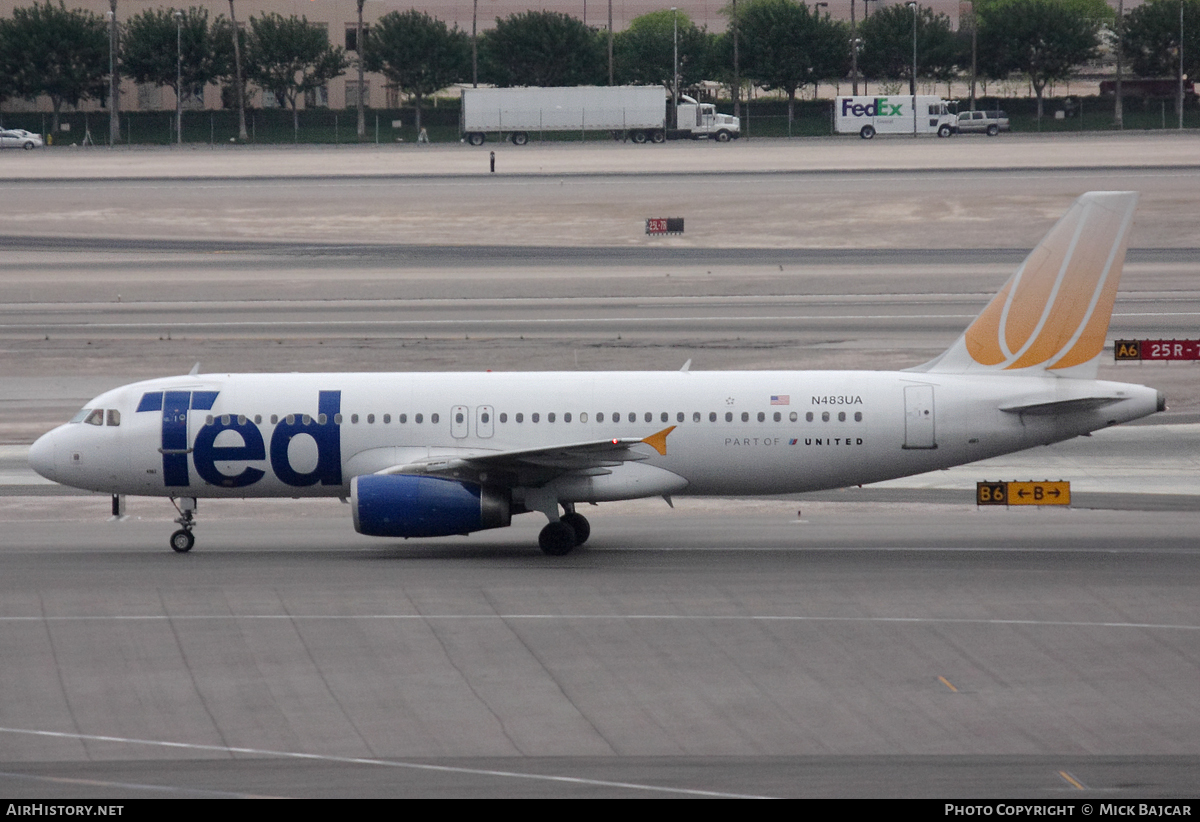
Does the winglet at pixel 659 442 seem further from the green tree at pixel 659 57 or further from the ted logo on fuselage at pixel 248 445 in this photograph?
the green tree at pixel 659 57

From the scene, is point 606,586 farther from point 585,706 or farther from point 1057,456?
point 1057,456

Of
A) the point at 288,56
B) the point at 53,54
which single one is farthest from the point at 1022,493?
the point at 53,54

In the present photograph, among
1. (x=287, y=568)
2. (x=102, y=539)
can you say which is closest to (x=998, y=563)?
(x=287, y=568)

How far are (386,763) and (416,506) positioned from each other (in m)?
10.5

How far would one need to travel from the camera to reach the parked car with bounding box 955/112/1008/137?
444ft

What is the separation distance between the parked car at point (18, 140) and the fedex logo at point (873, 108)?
237 ft

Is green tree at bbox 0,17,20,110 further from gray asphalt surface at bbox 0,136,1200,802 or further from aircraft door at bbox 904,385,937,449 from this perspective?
aircraft door at bbox 904,385,937,449

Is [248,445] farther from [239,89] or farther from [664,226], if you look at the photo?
[239,89]

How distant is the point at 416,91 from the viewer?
155375 millimetres

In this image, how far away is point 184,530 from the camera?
31453 millimetres

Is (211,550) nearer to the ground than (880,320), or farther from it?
nearer to the ground

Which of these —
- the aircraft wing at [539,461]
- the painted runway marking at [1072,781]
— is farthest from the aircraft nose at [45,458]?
the painted runway marking at [1072,781]

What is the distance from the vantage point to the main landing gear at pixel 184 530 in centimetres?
3112

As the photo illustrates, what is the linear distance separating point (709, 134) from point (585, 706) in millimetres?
119127
